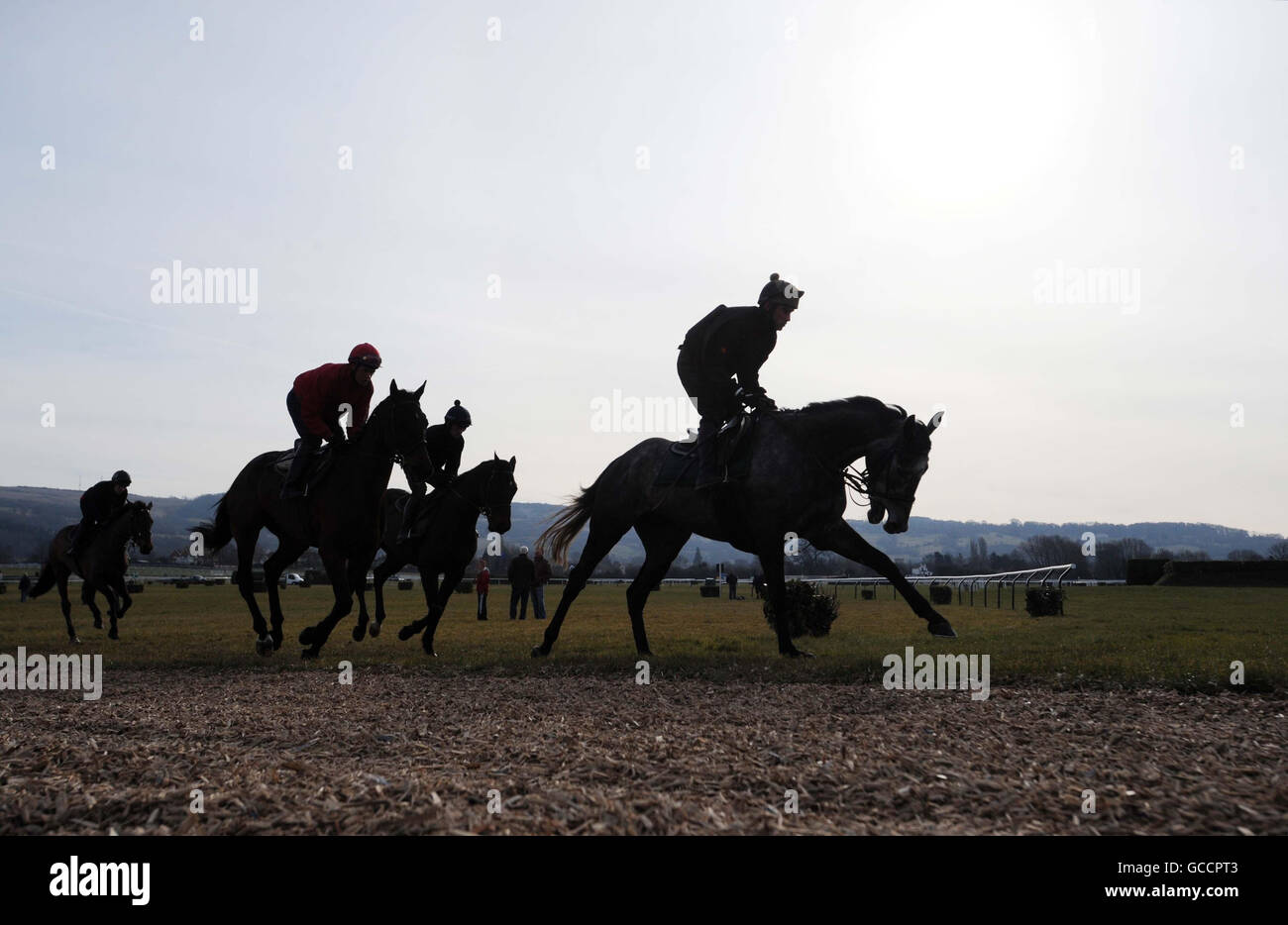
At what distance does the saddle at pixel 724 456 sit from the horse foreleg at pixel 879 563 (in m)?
1.14

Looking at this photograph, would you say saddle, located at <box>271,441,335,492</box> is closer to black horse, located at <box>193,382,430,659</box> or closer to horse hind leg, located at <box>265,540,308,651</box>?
black horse, located at <box>193,382,430,659</box>

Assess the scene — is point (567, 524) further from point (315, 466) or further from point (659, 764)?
point (659, 764)

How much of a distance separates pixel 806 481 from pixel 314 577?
276 ft

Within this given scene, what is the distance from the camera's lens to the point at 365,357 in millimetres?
12117

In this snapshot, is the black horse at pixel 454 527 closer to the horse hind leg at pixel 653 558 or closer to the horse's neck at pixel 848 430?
the horse hind leg at pixel 653 558

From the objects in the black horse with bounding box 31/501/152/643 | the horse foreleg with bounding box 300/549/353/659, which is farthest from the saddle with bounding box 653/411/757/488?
the black horse with bounding box 31/501/152/643

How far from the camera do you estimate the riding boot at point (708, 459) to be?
35.1ft

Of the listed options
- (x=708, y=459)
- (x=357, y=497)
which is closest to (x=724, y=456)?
(x=708, y=459)

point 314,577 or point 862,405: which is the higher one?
point 862,405

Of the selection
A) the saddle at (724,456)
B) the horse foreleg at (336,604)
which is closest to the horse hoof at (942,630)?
the saddle at (724,456)

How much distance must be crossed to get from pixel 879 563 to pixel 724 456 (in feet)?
6.78
